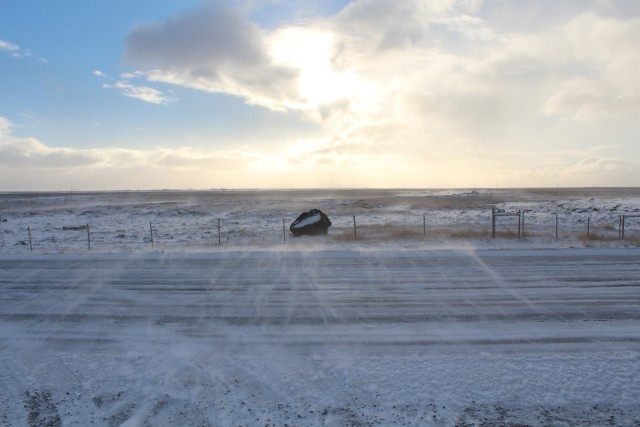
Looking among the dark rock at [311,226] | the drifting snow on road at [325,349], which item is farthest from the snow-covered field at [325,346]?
the dark rock at [311,226]

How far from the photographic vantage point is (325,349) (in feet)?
20.5

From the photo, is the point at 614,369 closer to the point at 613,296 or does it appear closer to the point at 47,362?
the point at 613,296

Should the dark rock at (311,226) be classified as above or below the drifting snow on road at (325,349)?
above

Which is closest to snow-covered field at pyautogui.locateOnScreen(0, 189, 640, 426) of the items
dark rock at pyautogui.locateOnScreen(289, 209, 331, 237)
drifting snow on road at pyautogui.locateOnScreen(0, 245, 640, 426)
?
drifting snow on road at pyautogui.locateOnScreen(0, 245, 640, 426)

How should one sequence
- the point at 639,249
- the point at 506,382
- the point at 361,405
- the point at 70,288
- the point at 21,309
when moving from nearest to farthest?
the point at 361,405 < the point at 506,382 < the point at 21,309 < the point at 70,288 < the point at 639,249

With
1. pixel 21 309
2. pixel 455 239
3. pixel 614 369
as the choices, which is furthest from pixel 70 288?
pixel 455 239

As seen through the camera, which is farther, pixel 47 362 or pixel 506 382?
pixel 47 362

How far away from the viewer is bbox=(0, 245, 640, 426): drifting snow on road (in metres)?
4.70

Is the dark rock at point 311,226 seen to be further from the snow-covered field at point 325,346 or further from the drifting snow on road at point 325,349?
the drifting snow on road at point 325,349

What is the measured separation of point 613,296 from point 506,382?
5325 mm

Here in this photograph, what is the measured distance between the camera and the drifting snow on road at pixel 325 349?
4703 mm

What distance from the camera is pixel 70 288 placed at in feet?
34.9

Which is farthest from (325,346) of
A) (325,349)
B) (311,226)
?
(311,226)

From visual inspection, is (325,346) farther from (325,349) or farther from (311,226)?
(311,226)
